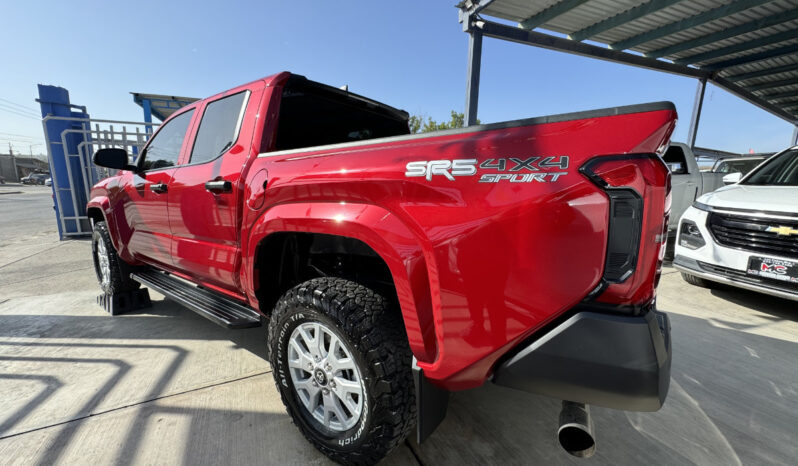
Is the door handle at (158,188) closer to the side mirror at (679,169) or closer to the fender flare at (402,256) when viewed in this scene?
A: the fender flare at (402,256)

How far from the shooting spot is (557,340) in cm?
115

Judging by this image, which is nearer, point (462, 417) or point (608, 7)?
point (462, 417)

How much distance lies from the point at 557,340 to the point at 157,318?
390 centimetres

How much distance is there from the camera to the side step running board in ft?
7.48

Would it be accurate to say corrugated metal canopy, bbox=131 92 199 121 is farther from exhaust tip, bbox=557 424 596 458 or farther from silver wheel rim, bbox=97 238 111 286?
exhaust tip, bbox=557 424 596 458

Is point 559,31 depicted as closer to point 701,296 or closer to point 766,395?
point 701,296

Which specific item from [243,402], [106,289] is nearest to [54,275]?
[106,289]

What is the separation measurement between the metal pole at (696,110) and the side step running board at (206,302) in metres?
14.1

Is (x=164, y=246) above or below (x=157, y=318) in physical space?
above

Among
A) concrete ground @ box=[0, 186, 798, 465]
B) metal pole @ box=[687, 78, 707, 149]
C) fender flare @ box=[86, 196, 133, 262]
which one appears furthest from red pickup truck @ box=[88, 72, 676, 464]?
metal pole @ box=[687, 78, 707, 149]

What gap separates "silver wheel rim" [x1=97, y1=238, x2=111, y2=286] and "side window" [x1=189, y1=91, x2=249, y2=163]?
2.04 meters

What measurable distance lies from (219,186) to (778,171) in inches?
233

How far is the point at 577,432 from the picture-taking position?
1285mm

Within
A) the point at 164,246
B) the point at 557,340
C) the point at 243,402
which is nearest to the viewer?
the point at 557,340
